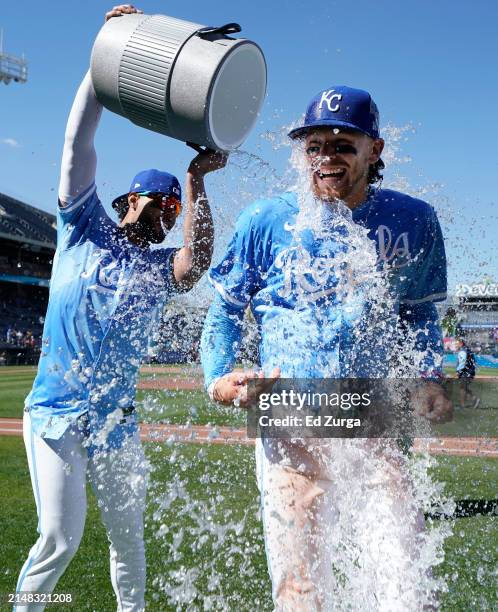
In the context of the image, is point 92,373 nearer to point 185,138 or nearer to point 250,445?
point 185,138

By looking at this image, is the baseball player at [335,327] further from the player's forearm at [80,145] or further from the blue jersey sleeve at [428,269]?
the player's forearm at [80,145]

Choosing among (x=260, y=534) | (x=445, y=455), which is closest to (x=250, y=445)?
(x=445, y=455)

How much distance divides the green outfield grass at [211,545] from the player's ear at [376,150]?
1.84m

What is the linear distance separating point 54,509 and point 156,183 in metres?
1.46

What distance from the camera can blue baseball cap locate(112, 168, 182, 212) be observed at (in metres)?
3.09

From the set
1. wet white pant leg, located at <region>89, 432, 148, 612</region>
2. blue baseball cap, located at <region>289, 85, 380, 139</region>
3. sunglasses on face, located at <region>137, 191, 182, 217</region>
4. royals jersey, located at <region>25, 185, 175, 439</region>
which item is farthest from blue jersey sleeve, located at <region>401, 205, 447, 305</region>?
wet white pant leg, located at <region>89, 432, 148, 612</region>

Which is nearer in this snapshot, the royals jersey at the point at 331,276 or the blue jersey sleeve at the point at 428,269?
the royals jersey at the point at 331,276

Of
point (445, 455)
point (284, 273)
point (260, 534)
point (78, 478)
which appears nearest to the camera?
point (284, 273)

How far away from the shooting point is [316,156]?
7.95ft

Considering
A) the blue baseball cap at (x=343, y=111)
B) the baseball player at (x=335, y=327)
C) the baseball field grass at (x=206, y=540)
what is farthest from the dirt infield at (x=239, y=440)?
the blue baseball cap at (x=343, y=111)

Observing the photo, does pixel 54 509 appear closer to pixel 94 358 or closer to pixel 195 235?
pixel 94 358

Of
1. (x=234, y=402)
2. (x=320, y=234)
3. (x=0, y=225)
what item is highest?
(x=0, y=225)

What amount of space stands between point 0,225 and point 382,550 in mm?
40887

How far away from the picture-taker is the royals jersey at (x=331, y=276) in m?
2.31
